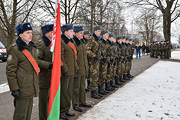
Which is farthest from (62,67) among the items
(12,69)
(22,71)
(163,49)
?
(163,49)

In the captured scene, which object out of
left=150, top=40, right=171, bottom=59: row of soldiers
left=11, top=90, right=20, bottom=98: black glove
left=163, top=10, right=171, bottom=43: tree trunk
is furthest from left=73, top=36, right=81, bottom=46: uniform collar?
left=163, top=10, right=171, bottom=43: tree trunk

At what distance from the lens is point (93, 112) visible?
15.4ft

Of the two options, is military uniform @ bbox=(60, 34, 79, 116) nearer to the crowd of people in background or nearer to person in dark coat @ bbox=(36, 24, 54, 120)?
the crowd of people in background

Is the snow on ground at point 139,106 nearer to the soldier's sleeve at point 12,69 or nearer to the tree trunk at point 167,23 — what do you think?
the soldier's sleeve at point 12,69

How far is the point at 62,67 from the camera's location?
3953 millimetres

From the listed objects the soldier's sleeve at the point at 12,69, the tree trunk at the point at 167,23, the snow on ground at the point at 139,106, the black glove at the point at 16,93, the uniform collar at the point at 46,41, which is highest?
the tree trunk at the point at 167,23

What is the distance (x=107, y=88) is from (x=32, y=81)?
4.40 meters

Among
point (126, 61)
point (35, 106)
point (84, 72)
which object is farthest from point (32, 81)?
point (126, 61)

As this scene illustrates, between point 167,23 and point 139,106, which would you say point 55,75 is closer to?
point 139,106

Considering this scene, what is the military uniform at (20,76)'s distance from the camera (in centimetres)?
284

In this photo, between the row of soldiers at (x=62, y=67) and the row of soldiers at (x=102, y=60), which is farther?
the row of soldiers at (x=102, y=60)

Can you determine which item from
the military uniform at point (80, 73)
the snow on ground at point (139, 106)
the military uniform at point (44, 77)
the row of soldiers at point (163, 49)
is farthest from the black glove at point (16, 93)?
the row of soldiers at point (163, 49)

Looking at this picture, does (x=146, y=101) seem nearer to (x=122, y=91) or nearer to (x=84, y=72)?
(x=122, y=91)

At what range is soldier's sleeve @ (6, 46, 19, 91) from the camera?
2809 millimetres
